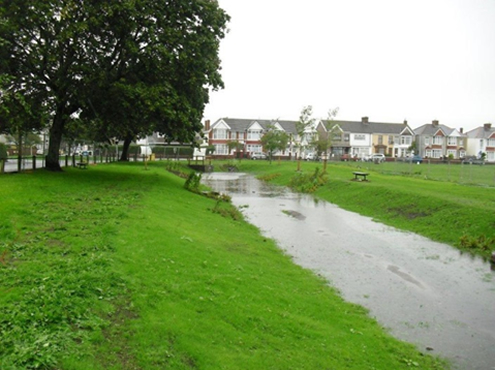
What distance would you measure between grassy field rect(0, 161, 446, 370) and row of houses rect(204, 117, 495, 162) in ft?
313

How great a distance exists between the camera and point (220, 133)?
110 metres

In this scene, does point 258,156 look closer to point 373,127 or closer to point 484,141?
point 373,127

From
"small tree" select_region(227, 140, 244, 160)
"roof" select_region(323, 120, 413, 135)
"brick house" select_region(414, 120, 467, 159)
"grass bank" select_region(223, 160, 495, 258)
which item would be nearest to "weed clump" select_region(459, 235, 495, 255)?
"grass bank" select_region(223, 160, 495, 258)

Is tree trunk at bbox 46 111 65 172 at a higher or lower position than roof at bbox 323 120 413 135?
lower

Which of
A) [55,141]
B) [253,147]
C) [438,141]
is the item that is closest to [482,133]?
[438,141]

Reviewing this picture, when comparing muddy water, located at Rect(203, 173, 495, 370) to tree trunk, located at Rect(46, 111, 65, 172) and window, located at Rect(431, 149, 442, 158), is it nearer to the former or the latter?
tree trunk, located at Rect(46, 111, 65, 172)

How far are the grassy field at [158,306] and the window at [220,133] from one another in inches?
3746

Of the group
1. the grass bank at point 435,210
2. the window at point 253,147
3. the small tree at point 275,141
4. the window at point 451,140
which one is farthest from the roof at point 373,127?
the grass bank at point 435,210

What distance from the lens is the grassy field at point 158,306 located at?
6.47m

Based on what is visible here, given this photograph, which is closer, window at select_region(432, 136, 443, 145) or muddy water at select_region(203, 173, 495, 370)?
muddy water at select_region(203, 173, 495, 370)

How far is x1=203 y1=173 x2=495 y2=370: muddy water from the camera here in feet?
32.0

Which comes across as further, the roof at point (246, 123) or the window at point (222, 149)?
the roof at point (246, 123)

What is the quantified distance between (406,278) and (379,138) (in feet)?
356

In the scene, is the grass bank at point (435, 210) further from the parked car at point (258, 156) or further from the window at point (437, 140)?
the window at point (437, 140)
